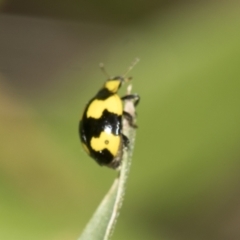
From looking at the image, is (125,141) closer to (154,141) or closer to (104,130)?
(104,130)

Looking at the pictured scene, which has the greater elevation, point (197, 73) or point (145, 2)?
point (145, 2)

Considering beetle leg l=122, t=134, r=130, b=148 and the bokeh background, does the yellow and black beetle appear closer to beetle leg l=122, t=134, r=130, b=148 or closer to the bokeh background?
beetle leg l=122, t=134, r=130, b=148

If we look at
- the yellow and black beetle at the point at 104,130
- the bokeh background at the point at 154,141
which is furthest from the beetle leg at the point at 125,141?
the bokeh background at the point at 154,141

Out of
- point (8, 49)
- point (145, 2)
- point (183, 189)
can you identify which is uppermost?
point (145, 2)

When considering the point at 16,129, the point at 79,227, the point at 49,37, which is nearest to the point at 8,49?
the point at 49,37

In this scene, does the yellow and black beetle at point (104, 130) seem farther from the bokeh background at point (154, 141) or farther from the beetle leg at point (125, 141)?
the bokeh background at point (154, 141)

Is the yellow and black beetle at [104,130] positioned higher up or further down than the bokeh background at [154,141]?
further down

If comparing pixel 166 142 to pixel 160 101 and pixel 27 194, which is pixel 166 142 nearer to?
pixel 160 101

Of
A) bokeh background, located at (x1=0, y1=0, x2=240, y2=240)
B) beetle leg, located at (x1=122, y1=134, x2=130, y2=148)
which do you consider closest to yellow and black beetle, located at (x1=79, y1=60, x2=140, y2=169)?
beetle leg, located at (x1=122, y1=134, x2=130, y2=148)

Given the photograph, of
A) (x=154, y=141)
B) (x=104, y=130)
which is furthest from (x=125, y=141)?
(x=154, y=141)
